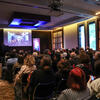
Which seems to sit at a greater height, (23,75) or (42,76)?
(42,76)

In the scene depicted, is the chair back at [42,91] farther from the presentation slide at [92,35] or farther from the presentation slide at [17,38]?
the presentation slide at [17,38]

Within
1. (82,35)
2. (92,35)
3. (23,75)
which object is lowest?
(23,75)

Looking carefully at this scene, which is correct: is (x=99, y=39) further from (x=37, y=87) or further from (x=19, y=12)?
(x=37, y=87)

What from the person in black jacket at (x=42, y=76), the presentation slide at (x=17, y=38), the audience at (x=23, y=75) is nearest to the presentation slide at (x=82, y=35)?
the presentation slide at (x=17, y=38)

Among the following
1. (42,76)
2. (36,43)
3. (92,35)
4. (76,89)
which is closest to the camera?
(76,89)

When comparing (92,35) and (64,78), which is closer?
(64,78)

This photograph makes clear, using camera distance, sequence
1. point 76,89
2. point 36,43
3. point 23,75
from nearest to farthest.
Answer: point 76,89
point 23,75
point 36,43

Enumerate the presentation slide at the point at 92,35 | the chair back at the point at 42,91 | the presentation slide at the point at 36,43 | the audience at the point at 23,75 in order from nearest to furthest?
the chair back at the point at 42,91, the audience at the point at 23,75, the presentation slide at the point at 92,35, the presentation slide at the point at 36,43

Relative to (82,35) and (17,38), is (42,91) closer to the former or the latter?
(82,35)

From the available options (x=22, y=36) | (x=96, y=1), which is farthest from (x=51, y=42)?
(x=96, y=1)

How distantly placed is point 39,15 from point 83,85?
642 cm

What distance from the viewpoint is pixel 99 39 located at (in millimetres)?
7168

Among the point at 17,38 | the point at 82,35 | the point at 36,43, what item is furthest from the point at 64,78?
the point at 36,43

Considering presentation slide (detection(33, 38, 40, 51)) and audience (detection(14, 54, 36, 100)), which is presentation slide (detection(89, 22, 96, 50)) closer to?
presentation slide (detection(33, 38, 40, 51))
